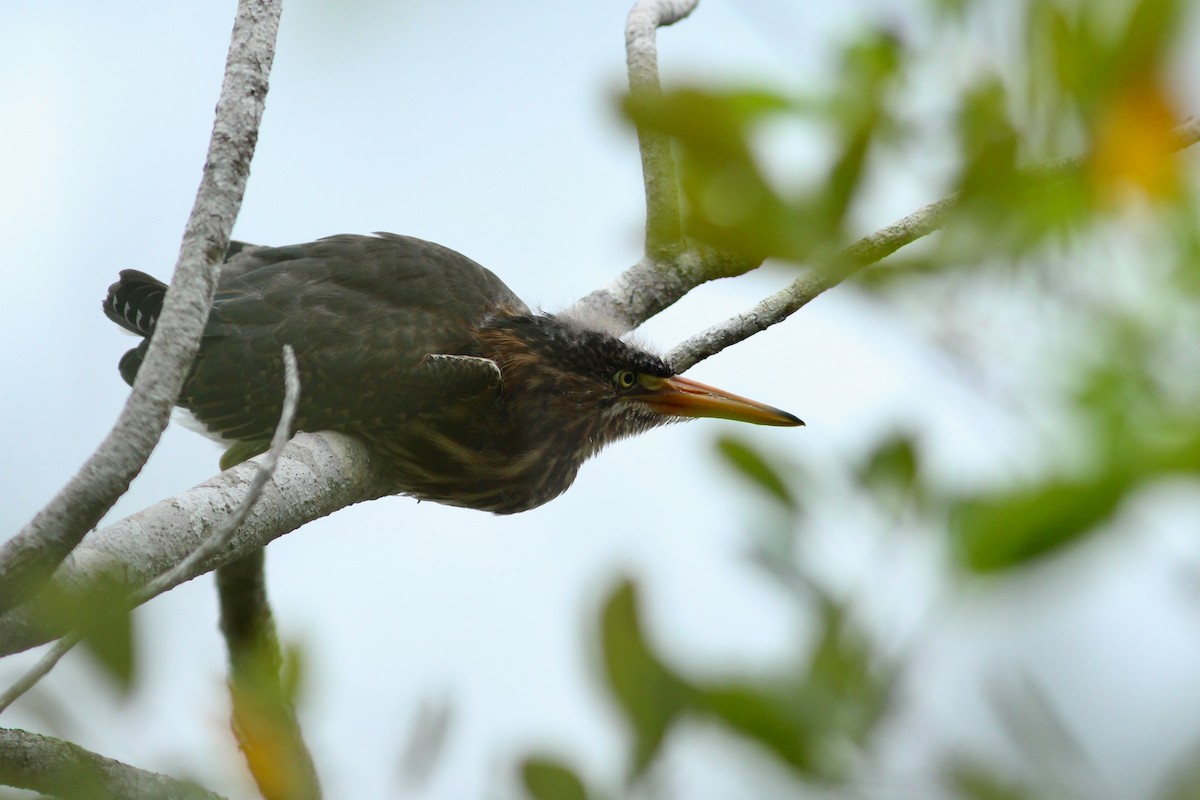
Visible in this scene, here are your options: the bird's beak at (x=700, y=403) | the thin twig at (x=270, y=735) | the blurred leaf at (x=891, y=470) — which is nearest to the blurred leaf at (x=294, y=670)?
the thin twig at (x=270, y=735)

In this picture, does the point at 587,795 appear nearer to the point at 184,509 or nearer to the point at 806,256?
the point at 806,256

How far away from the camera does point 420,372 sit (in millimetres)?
3928

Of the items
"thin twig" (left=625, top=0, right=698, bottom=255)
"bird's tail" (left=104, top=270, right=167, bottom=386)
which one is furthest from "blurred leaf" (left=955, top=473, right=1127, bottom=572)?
"bird's tail" (left=104, top=270, right=167, bottom=386)

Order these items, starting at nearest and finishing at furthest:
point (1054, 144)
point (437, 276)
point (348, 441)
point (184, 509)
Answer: point (1054, 144)
point (184, 509)
point (348, 441)
point (437, 276)

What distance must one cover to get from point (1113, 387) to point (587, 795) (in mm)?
530

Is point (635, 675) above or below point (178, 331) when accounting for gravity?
below

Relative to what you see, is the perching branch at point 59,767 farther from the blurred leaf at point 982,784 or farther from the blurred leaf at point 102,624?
the blurred leaf at point 982,784

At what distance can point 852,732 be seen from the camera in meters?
0.85

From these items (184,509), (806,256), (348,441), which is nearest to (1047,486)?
(806,256)

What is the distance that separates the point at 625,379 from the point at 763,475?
3174 millimetres

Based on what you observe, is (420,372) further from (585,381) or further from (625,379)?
(625,379)

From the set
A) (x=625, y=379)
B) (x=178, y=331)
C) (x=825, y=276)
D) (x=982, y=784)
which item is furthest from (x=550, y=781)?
(x=625, y=379)

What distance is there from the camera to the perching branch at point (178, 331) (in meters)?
2.02

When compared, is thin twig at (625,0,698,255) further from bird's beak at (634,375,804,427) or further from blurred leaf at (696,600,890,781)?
blurred leaf at (696,600,890,781)
